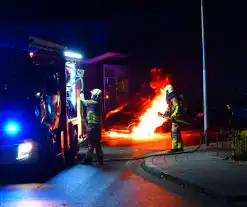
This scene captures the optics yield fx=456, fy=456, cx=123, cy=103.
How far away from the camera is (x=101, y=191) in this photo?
325 inches

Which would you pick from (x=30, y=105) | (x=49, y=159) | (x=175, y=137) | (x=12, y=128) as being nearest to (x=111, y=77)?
(x=175, y=137)

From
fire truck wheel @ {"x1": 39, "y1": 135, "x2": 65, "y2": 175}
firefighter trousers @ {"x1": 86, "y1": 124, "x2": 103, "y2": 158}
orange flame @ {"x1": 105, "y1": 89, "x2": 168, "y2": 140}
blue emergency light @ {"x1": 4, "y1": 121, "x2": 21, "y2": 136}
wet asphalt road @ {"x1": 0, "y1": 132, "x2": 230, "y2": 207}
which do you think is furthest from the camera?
orange flame @ {"x1": 105, "y1": 89, "x2": 168, "y2": 140}

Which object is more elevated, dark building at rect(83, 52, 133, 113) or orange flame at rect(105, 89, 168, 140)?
dark building at rect(83, 52, 133, 113)

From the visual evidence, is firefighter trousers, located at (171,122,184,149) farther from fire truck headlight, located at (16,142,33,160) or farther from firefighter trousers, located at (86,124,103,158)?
fire truck headlight, located at (16,142,33,160)

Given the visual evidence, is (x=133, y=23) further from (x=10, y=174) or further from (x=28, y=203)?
(x=28, y=203)

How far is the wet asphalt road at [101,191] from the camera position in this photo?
738 cm

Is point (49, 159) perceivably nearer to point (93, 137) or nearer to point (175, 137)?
point (93, 137)

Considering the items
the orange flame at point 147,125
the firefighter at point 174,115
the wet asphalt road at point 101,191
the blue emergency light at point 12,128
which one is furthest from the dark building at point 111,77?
the blue emergency light at point 12,128

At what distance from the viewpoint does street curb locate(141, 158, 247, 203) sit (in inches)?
292

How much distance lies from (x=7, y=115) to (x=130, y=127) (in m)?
13.0

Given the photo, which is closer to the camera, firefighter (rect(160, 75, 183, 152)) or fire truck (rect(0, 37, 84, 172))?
fire truck (rect(0, 37, 84, 172))

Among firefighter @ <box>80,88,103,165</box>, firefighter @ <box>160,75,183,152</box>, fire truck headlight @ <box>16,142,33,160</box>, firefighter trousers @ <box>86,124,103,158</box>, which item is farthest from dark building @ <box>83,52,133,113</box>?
fire truck headlight @ <box>16,142,33,160</box>

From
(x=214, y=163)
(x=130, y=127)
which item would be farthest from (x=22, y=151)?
(x=130, y=127)

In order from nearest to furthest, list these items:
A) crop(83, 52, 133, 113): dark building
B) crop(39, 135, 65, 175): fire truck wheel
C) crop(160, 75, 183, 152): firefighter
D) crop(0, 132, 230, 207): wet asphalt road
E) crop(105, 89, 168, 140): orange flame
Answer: crop(0, 132, 230, 207): wet asphalt road < crop(39, 135, 65, 175): fire truck wheel < crop(160, 75, 183, 152): firefighter < crop(105, 89, 168, 140): orange flame < crop(83, 52, 133, 113): dark building
